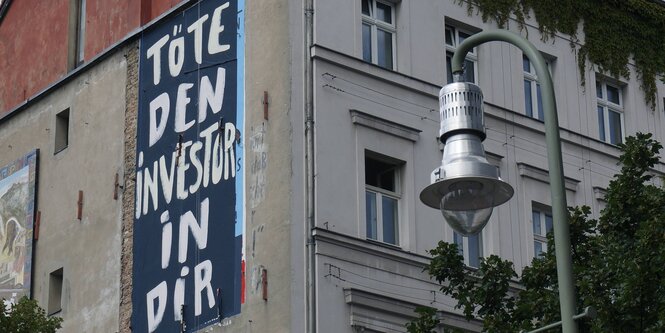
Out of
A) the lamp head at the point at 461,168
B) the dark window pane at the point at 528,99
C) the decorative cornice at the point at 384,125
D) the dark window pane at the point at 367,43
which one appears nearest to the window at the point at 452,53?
the dark window pane at the point at 528,99

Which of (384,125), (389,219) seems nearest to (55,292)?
(389,219)

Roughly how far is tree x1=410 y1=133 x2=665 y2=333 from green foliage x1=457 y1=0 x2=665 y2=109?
1366 centimetres

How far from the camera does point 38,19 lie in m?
41.5

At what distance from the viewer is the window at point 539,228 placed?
35500 mm

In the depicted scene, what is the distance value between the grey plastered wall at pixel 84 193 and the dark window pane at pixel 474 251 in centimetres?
796

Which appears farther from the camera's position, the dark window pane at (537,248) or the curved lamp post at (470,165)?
the dark window pane at (537,248)

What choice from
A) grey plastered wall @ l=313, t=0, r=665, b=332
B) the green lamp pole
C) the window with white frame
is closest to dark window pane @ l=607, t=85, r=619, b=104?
grey plastered wall @ l=313, t=0, r=665, b=332

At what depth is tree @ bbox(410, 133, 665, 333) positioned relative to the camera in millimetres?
21578

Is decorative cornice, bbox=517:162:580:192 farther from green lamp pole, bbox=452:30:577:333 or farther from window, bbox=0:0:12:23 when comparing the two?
green lamp pole, bbox=452:30:577:333

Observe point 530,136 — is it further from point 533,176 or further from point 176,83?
point 176,83

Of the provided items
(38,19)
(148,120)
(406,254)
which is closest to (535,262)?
(406,254)

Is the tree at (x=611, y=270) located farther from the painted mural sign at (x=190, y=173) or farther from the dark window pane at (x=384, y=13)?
the dark window pane at (x=384, y=13)

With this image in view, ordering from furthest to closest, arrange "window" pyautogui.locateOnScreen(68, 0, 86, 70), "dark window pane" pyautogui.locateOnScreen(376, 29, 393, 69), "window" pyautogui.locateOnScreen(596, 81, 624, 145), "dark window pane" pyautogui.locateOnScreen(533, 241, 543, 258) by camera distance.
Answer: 1. "window" pyautogui.locateOnScreen(68, 0, 86, 70)
2. "window" pyautogui.locateOnScreen(596, 81, 624, 145)
3. "dark window pane" pyautogui.locateOnScreen(533, 241, 543, 258)
4. "dark window pane" pyautogui.locateOnScreen(376, 29, 393, 69)

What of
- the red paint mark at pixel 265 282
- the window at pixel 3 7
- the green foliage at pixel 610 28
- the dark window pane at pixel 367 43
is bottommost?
the red paint mark at pixel 265 282
